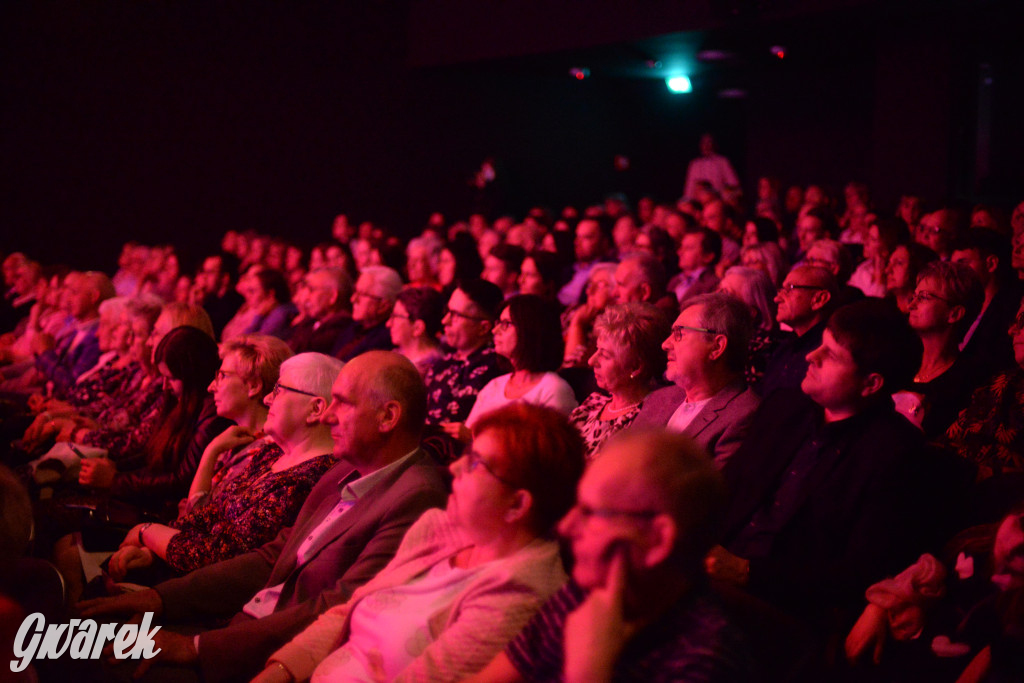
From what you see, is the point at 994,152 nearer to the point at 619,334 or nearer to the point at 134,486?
the point at 619,334

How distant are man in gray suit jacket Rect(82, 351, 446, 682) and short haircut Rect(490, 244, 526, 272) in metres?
2.74

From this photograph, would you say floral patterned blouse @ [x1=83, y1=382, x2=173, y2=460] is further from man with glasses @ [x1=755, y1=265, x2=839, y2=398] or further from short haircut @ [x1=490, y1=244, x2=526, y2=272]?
man with glasses @ [x1=755, y1=265, x2=839, y2=398]

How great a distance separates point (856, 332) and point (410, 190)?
36.2ft

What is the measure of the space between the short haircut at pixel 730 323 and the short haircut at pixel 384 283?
2.39 meters

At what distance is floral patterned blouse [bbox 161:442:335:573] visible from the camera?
101 inches

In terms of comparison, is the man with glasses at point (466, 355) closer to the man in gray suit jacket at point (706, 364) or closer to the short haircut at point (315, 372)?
the short haircut at point (315, 372)

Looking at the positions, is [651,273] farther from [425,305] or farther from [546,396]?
[546,396]

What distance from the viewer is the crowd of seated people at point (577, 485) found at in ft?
4.53

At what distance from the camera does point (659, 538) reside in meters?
1.29

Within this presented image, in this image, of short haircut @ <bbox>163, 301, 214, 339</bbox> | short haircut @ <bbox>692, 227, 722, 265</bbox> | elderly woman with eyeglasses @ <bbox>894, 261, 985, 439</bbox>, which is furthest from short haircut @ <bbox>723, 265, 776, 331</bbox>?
short haircut @ <bbox>163, 301, 214, 339</bbox>

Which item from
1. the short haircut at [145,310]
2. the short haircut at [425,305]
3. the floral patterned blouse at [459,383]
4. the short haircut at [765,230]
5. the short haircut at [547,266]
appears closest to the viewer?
the floral patterned blouse at [459,383]

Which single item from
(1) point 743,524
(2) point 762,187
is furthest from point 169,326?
(2) point 762,187

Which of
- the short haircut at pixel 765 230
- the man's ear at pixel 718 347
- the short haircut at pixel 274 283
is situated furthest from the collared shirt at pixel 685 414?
the short haircut at pixel 274 283

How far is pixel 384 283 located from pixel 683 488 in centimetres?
377
